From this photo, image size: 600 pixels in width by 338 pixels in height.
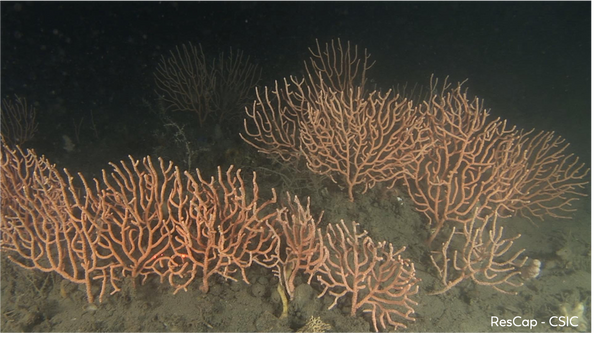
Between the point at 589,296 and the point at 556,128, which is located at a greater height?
the point at 556,128

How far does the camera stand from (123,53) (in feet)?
57.0

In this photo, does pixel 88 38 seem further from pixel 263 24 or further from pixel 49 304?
pixel 49 304

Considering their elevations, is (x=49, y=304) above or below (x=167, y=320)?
below

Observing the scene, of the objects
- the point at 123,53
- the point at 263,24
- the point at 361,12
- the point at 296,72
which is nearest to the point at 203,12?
the point at 263,24

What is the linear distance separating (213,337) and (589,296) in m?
4.24

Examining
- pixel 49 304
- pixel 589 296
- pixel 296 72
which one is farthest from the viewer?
pixel 296 72

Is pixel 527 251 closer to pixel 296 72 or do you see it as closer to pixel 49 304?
pixel 49 304

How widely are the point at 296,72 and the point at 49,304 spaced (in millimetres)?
12278

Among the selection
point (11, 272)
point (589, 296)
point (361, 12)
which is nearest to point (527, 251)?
point (589, 296)

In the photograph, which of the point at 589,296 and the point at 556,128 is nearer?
the point at 589,296

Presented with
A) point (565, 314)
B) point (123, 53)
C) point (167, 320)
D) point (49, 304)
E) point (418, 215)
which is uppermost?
point (123, 53)

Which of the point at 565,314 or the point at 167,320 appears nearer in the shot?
the point at 167,320

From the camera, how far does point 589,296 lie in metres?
3.47

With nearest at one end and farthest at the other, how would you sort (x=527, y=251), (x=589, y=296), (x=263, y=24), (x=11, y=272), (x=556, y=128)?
(x=11, y=272), (x=589, y=296), (x=527, y=251), (x=556, y=128), (x=263, y=24)
